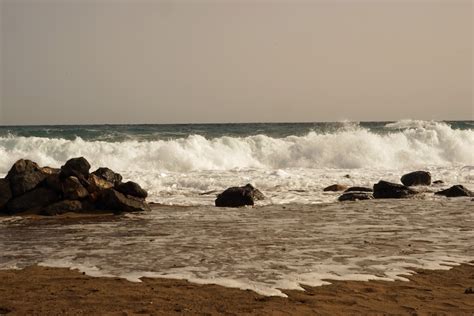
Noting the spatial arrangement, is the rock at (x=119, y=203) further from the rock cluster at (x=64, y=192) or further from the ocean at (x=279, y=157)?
the ocean at (x=279, y=157)

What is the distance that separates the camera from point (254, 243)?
9.97 meters

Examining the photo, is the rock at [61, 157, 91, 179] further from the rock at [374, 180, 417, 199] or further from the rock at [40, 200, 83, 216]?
the rock at [374, 180, 417, 199]

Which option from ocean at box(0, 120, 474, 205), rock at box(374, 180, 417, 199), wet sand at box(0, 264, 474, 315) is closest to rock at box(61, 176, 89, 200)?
ocean at box(0, 120, 474, 205)

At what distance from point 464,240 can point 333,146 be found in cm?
2213

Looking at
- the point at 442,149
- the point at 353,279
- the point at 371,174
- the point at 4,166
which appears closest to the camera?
the point at 353,279

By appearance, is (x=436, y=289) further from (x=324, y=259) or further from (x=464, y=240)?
(x=464, y=240)

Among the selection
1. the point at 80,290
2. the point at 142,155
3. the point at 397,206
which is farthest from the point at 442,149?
the point at 80,290

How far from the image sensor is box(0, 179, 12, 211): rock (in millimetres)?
15039

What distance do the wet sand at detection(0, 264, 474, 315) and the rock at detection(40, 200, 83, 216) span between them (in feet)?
23.3

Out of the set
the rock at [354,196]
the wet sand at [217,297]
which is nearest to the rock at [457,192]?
the rock at [354,196]

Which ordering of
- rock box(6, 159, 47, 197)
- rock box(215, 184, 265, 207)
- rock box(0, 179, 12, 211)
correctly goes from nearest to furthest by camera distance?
rock box(0, 179, 12, 211) < rock box(6, 159, 47, 197) < rock box(215, 184, 265, 207)

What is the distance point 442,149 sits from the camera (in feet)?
118

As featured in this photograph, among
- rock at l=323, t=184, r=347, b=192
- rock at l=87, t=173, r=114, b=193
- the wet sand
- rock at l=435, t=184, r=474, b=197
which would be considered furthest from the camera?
rock at l=323, t=184, r=347, b=192

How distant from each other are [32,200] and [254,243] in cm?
774
